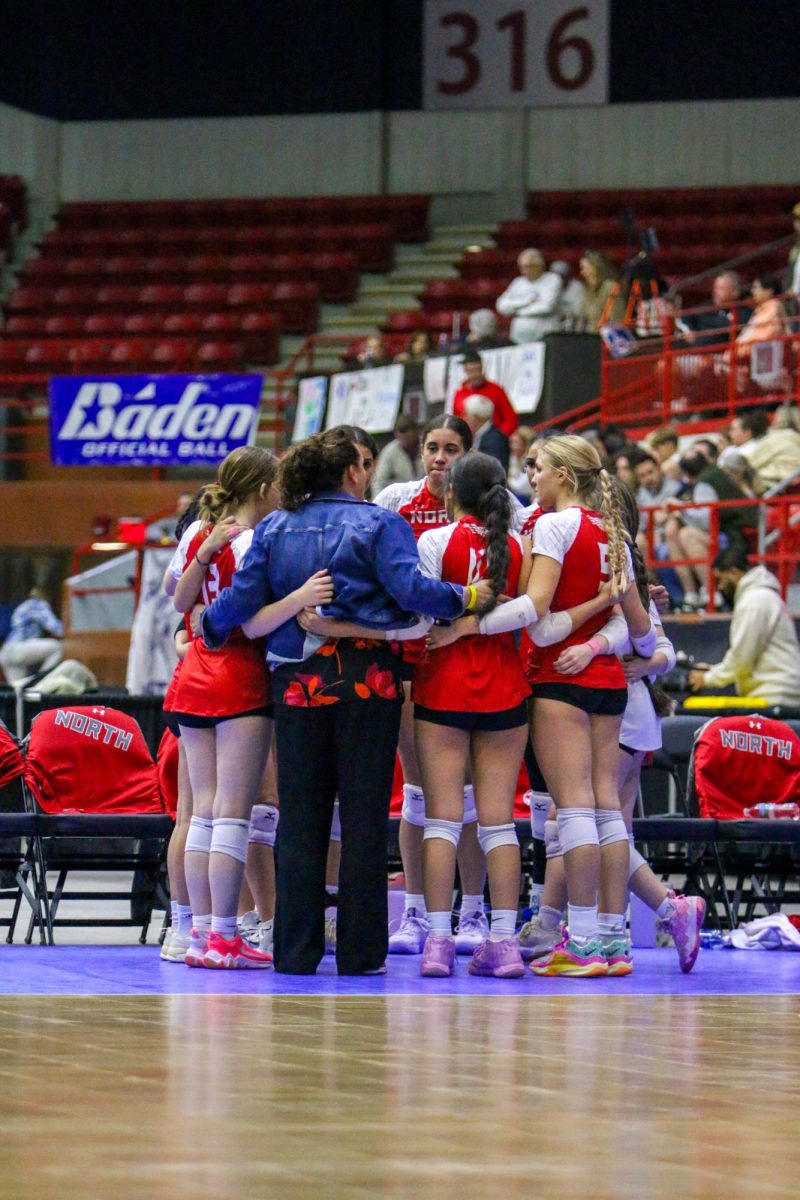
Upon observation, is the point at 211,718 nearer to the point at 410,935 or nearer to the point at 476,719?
the point at 476,719

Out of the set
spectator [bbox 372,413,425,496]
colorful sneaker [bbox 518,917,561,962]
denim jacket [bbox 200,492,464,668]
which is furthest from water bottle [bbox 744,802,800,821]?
spectator [bbox 372,413,425,496]

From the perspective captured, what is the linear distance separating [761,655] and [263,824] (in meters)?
5.51

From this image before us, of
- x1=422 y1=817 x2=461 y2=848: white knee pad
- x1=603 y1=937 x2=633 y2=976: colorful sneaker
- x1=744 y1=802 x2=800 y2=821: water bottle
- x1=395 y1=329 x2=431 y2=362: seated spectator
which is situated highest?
x1=395 y1=329 x2=431 y2=362: seated spectator

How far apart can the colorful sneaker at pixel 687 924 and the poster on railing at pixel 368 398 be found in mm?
12430

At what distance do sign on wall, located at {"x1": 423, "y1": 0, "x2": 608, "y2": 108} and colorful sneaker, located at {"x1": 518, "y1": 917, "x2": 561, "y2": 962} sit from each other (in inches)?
792

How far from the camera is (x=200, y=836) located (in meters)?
6.64

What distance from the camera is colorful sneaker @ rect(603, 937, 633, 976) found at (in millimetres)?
6628

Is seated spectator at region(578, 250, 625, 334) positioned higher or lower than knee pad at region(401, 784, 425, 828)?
higher

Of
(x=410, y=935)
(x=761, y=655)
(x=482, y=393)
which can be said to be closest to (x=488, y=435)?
(x=482, y=393)

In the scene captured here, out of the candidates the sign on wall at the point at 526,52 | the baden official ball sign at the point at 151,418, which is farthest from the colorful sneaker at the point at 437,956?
the sign on wall at the point at 526,52

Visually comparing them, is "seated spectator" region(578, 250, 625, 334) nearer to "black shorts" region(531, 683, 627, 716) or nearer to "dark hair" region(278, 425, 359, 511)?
"black shorts" region(531, 683, 627, 716)

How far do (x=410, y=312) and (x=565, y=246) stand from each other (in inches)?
76.2

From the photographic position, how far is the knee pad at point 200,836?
21.7ft

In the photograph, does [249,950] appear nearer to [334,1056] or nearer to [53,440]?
[334,1056]
